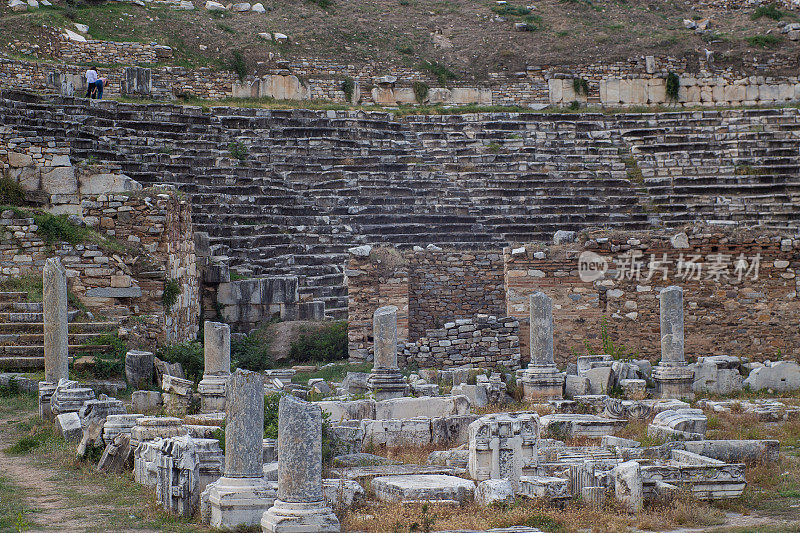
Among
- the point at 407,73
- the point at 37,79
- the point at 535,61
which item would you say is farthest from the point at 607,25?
the point at 37,79

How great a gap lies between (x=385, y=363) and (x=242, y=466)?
6.23 meters

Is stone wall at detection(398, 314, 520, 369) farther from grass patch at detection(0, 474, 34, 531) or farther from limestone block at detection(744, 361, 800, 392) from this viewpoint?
grass patch at detection(0, 474, 34, 531)

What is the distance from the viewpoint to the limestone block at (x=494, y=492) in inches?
345

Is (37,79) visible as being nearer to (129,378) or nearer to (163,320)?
(163,320)

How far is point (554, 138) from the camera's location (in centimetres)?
2630

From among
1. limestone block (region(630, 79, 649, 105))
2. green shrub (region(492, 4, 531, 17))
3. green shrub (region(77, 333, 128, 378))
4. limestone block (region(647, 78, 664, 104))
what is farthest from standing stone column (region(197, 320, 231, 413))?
green shrub (region(492, 4, 531, 17))

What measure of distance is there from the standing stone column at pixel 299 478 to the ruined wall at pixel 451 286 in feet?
35.0

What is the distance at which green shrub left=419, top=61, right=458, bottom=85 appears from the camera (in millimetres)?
33219

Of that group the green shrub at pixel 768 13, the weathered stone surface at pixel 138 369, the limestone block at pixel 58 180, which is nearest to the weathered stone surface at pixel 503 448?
the weathered stone surface at pixel 138 369

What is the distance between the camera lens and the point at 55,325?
13875 millimetres

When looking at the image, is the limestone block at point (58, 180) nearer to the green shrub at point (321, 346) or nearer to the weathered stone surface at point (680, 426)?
the green shrub at point (321, 346)

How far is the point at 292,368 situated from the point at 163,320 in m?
2.32

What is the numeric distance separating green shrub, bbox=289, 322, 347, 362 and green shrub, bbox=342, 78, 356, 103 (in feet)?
47.4

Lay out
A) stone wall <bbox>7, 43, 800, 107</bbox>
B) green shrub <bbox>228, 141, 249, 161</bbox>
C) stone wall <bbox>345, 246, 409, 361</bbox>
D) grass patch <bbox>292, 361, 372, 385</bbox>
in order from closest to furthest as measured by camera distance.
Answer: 1. grass patch <bbox>292, 361, 372, 385</bbox>
2. stone wall <bbox>345, 246, 409, 361</bbox>
3. green shrub <bbox>228, 141, 249, 161</bbox>
4. stone wall <bbox>7, 43, 800, 107</bbox>
